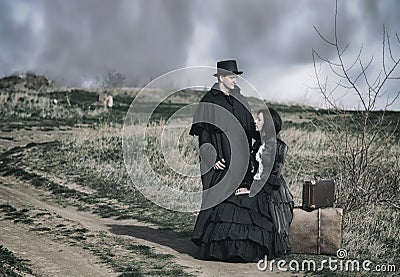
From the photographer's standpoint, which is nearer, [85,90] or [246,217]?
[246,217]

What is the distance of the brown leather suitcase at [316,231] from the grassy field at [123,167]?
185 mm

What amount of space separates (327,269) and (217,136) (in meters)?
2.05

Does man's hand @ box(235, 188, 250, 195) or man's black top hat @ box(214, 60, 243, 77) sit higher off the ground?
man's black top hat @ box(214, 60, 243, 77)

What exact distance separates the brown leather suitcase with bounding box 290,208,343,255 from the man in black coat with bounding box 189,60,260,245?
91 cm

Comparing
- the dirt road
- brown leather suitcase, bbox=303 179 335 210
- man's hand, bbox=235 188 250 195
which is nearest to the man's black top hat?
man's hand, bbox=235 188 250 195

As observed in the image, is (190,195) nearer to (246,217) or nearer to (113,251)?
(113,251)

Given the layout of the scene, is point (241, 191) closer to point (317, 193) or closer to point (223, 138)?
point (223, 138)

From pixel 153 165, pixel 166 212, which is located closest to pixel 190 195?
pixel 166 212

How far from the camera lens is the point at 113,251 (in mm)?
8523

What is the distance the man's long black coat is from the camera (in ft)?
25.6

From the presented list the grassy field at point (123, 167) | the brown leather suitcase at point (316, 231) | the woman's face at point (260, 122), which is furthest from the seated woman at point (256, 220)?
the grassy field at point (123, 167)

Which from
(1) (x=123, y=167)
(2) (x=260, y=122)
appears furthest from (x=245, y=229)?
(1) (x=123, y=167)

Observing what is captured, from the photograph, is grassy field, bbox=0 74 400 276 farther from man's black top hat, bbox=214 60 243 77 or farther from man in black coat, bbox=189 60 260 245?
man's black top hat, bbox=214 60 243 77

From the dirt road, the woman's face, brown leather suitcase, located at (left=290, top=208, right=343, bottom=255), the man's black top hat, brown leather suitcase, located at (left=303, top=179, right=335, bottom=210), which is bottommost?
the dirt road
